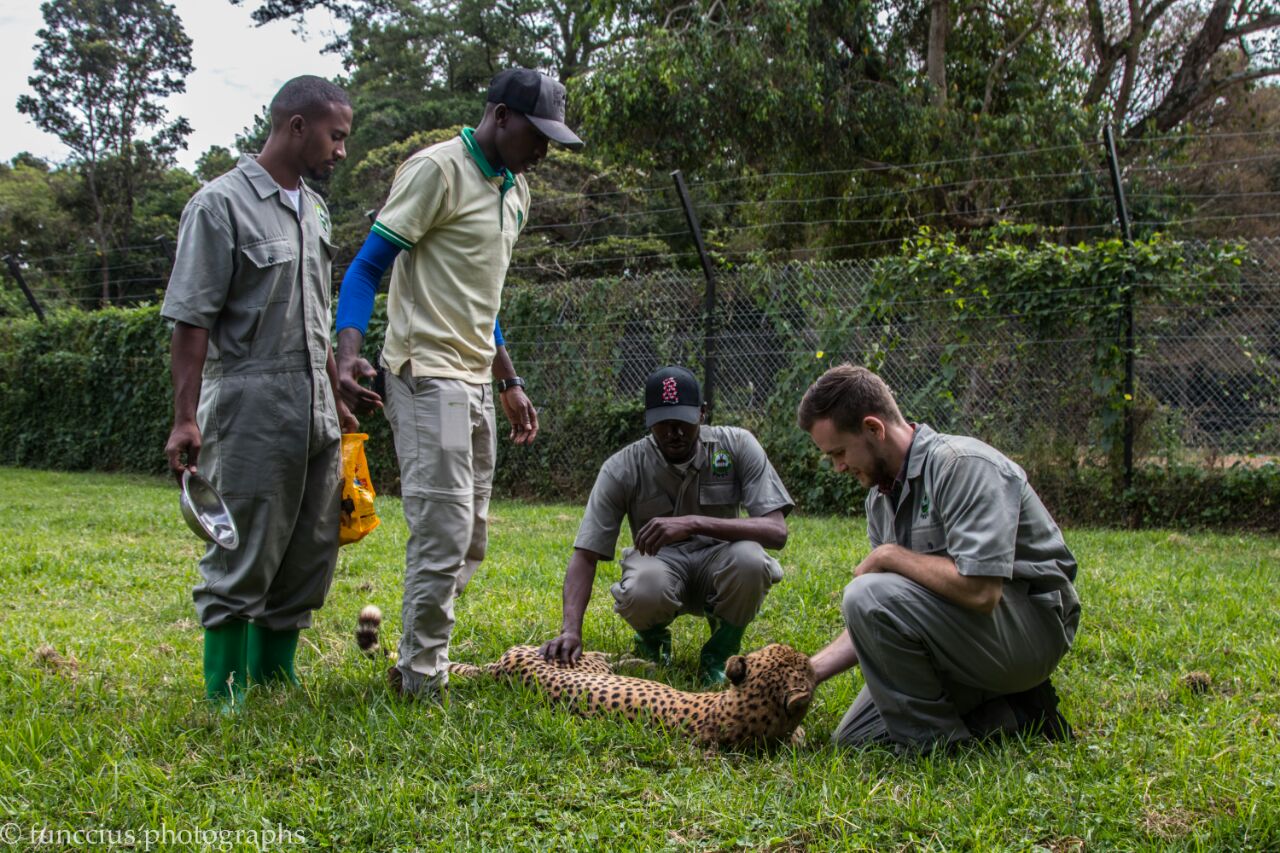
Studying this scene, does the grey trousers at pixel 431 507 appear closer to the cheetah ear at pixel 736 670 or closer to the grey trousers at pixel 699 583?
the grey trousers at pixel 699 583

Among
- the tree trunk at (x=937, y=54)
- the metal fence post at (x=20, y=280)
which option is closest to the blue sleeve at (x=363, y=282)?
the tree trunk at (x=937, y=54)

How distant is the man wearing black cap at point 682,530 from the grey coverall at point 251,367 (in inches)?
40.4

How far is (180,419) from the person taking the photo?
3154 mm

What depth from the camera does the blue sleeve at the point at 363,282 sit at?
11.3 feet

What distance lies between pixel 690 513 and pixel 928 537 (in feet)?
4.19

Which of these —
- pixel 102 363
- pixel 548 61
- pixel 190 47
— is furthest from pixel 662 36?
pixel 190 47

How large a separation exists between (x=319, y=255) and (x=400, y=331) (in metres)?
0.44

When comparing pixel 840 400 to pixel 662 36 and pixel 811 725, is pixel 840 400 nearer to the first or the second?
pixel 811 725

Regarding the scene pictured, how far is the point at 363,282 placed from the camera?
3475mm

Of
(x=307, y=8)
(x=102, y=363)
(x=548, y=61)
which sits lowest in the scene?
(x=102, y=363)

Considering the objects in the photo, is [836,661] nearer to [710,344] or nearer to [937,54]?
[710,344]

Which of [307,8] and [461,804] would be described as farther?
[307,8]

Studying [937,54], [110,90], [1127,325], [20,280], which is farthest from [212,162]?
[1127,325]

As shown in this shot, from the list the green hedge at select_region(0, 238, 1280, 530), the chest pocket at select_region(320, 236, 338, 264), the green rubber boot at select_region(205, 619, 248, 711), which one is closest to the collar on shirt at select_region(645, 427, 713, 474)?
the chest pocket at select_region(320, 236, 338, 264)
